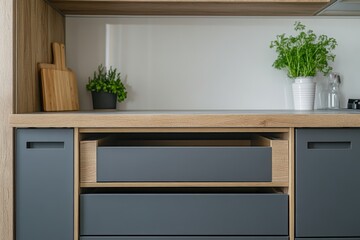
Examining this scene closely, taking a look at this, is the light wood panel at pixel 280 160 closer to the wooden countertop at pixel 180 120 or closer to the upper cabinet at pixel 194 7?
the wooden countertop at pixel 180 120

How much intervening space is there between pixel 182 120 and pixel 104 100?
0.67 m

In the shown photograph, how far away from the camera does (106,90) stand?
209 cm

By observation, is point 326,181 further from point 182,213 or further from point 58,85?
point 58,85

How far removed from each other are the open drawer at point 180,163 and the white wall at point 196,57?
627mm

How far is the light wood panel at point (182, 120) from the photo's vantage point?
1.54m

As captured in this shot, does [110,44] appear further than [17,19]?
Yes

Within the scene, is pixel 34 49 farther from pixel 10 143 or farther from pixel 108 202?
pixel 108 202

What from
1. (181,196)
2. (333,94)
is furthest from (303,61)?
(181,196)

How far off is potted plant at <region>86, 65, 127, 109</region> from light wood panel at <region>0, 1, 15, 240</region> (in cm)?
57

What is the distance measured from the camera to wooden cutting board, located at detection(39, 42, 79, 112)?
1844 mm

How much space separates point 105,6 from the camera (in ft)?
6.51

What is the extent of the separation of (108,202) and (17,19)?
26.8 inches

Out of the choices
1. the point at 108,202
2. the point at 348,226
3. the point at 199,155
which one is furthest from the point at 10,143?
the point at 348,226

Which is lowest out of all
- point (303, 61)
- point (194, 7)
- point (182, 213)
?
point (182, 213)
